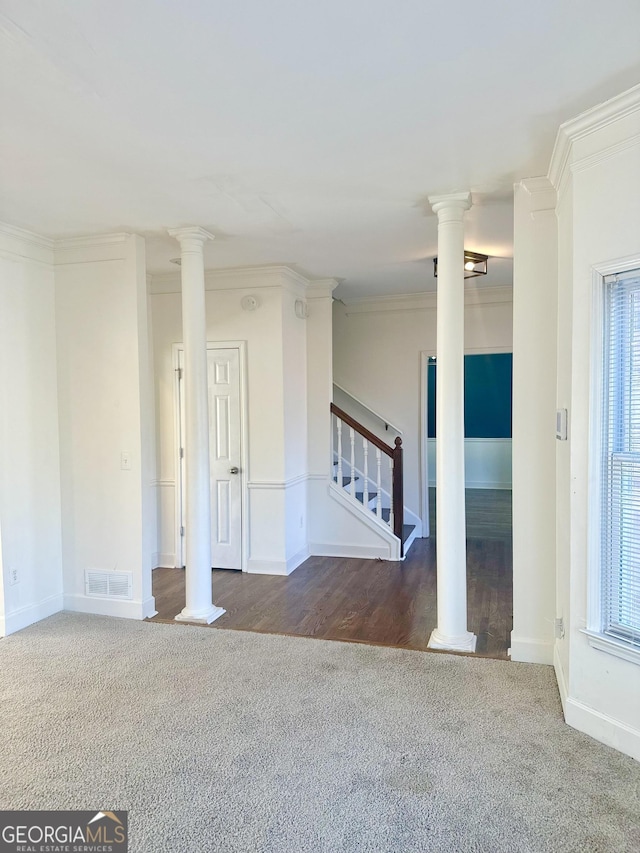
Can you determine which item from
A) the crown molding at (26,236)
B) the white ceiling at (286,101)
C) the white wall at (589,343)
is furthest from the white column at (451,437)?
the crown molding at (26,236)

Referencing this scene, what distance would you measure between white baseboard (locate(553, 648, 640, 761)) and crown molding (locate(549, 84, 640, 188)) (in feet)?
7.93

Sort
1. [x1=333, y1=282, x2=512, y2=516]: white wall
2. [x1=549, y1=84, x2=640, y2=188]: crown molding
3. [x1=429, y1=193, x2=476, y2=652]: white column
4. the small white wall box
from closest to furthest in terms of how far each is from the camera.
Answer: [x1=549, y1=84, x2=640, y2=188]: crown molding < the small white wall box < [x1=429, y1=193, x2=476, y2=652]: white column < [x1=333, y1=282, x2=512, y2=516]: white wall

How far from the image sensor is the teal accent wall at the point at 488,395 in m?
9.57

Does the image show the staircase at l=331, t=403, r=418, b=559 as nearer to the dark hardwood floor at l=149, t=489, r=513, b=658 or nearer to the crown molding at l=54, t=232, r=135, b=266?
the dark hardwood floor at l=149, t=489, r=513, b=658

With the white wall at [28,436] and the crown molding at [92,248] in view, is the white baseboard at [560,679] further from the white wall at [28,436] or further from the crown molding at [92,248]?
the crown molding at [92,248]

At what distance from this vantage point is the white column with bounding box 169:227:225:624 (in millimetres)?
3846

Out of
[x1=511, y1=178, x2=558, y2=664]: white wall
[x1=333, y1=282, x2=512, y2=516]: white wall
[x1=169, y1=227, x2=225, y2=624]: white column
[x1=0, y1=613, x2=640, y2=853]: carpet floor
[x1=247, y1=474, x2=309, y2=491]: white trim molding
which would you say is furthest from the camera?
[x1=333, y1=282, x2=512, y2=516]: white wall

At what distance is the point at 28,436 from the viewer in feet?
12.8

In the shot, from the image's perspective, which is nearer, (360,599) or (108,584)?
(108,584)

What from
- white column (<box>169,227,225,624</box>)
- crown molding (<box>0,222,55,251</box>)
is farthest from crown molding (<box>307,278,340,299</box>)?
crown molding (<box>0,222,55,251</box>)

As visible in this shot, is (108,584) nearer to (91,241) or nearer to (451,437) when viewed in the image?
(91,241)

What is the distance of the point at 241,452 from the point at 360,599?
1.67 m

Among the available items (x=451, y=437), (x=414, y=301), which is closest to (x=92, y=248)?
(x=451, y=437)

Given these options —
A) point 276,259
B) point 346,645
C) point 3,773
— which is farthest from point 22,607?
point 276,259
